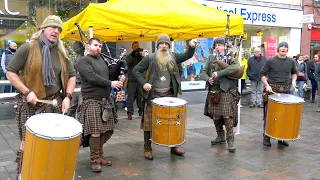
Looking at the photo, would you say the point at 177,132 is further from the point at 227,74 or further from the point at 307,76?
the point at 307,76

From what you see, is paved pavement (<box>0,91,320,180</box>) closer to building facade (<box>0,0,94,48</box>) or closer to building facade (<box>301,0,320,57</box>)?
building facade (<box>0,0,94,48</box>)

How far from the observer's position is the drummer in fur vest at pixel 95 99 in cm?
446

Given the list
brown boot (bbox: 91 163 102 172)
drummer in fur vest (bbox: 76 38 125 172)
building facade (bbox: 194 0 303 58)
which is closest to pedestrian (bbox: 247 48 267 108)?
building facade (bbox: 194 0 303 58)

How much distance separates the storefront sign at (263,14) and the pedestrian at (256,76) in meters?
4.01

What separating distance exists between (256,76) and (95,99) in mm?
7235

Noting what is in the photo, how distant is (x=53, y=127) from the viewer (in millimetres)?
3297

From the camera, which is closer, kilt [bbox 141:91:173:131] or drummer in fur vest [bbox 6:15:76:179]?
drummer in fur vest [bbox 6:15:76:179]

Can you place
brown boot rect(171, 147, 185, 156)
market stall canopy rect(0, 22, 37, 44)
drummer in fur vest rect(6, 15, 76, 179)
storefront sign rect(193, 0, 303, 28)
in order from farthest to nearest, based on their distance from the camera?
1. storefront sign rect(193, 0, 303, 28)
2. market stall canopy rect(0, 22, 37, 44)
3. brown boot rect(171, 147, 185, 156)
4. drummer in fur vest rect(6, 15, 76, 179)

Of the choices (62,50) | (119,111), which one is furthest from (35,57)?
(119,111)

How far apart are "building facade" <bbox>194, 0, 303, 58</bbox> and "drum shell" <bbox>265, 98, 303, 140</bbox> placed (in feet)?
32.5

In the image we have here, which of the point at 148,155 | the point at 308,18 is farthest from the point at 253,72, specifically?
the point at 148,155

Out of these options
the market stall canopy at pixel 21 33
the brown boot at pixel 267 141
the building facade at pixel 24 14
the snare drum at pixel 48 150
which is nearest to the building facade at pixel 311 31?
the building facade at pixel 24 14

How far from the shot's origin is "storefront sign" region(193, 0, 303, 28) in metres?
14.6

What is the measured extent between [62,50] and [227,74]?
8.74 ft
